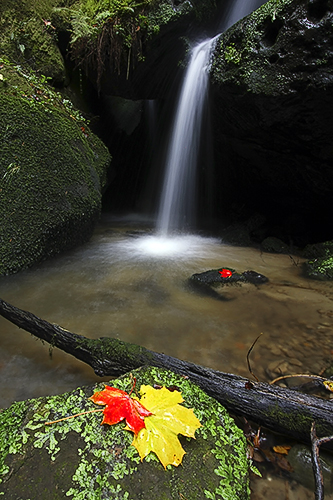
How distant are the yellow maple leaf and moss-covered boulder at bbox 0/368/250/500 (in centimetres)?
3

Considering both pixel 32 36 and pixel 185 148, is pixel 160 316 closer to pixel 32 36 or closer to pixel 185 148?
pixel 32 36

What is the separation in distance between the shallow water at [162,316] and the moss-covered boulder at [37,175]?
43 cm

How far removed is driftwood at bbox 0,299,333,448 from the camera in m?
1.43

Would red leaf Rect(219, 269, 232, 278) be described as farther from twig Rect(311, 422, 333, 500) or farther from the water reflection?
twig Rect(311, 422, 333, 500)

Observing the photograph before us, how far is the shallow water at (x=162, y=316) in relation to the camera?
216 cm

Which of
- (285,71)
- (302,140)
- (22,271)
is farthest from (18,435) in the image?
(302,140)

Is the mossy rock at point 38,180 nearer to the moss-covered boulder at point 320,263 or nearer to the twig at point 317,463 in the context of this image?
the twig at point 317,463

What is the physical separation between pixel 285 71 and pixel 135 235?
5.24 m

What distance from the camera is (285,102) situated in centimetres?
504

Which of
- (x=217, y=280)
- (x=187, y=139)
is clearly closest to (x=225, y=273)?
(x=217, y=280)

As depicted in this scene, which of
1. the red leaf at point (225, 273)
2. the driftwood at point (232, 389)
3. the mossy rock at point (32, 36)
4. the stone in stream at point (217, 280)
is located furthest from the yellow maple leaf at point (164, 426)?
the mossy rock at point (32, 36)

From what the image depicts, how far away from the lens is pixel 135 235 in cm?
792

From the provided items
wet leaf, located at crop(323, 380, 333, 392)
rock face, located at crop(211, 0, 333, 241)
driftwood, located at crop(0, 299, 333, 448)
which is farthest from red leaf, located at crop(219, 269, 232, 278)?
rock face, located at crop(211, 0, 333, 241)

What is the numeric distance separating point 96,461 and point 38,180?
415 centimetres
